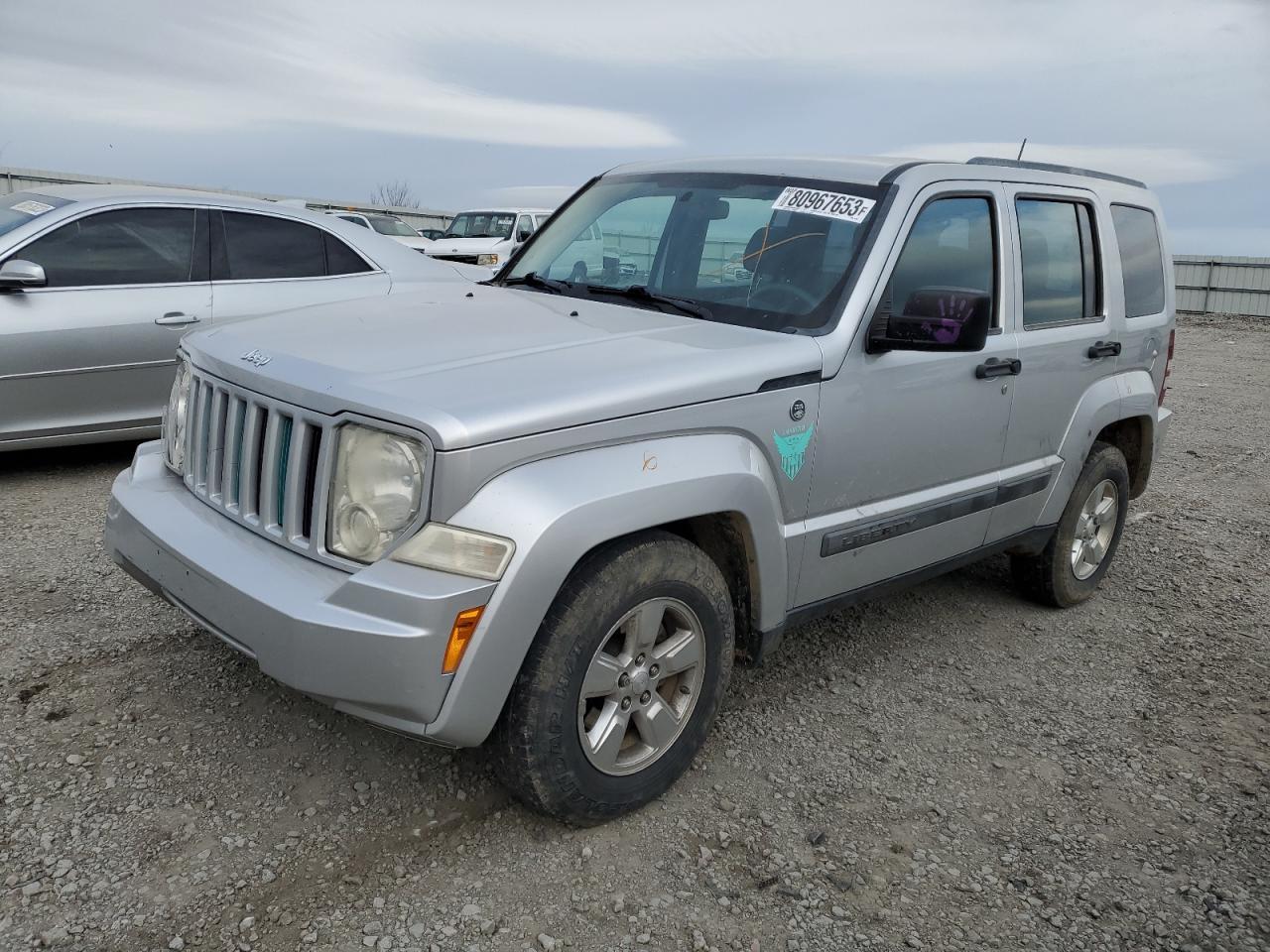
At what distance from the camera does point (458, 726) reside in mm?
A: 2457

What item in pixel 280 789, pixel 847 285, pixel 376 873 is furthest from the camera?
pixel 847 285

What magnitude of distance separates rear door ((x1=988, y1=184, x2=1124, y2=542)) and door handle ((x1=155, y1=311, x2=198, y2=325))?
438 cm

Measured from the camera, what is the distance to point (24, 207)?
231 inches

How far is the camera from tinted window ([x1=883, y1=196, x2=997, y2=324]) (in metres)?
3.47

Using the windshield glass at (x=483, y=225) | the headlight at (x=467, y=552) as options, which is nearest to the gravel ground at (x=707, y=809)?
the headlight at (x=467, y=552)

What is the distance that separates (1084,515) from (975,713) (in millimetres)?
1407

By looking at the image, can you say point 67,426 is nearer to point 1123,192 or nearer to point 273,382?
point 273,382

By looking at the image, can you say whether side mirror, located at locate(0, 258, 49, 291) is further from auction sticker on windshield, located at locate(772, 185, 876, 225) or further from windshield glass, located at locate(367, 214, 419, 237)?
windshield glass, located at locate(367, 214, 419, 237)

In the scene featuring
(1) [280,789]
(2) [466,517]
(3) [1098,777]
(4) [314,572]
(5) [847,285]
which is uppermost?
(5) [847,285]

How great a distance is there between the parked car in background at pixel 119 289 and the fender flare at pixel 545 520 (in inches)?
160

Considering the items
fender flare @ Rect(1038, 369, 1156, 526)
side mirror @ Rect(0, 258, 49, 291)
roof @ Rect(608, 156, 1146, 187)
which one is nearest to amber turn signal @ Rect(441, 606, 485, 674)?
roof @ Rect(608, 156, 1146, 187)

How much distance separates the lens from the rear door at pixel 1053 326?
400 cm

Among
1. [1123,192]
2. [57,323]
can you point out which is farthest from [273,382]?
[1123,192]

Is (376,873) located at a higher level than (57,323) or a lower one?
lower
